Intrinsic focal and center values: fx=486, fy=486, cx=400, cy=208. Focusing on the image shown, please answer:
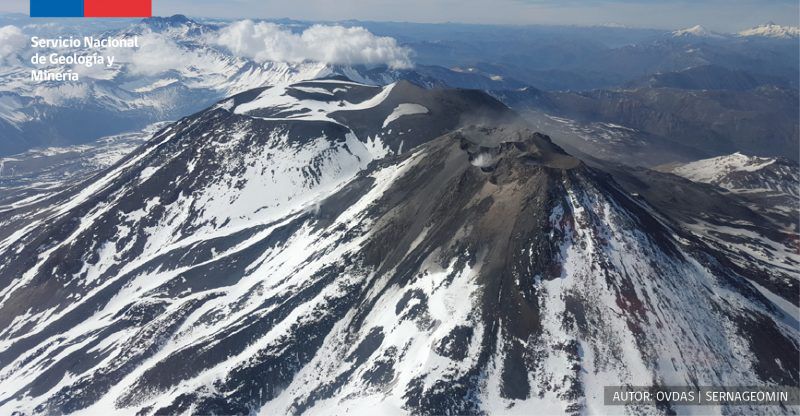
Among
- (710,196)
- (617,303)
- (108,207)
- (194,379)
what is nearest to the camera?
(617,303)

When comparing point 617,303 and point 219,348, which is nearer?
point 617,303

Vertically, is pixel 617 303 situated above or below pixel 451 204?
below

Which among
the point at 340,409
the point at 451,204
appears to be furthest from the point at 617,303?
the point at 340,409

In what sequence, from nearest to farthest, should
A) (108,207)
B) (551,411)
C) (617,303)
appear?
(551,411), (617,303), (108,207)

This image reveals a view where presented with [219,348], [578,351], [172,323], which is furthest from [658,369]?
[172,323]

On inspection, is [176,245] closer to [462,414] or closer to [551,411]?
[462,414]

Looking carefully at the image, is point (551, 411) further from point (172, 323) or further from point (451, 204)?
point (172, 323)

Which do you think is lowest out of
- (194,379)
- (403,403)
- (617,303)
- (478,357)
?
(194,379)
